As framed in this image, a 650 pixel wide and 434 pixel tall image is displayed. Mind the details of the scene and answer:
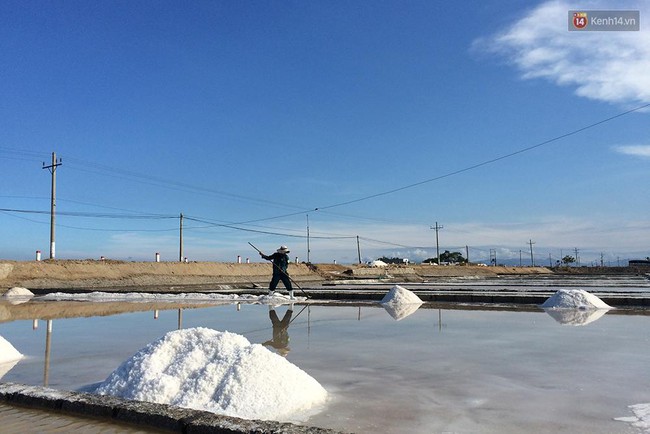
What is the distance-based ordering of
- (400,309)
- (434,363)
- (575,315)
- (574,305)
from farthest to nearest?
(400,309)
(574,305)
(575,315)
(434,363)

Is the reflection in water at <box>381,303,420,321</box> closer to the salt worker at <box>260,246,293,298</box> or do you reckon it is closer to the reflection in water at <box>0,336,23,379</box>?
the salt worker at <box>260,246,293,298</box>

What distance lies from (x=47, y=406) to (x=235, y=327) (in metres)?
5.03

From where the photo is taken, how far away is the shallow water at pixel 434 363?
11.9 ft

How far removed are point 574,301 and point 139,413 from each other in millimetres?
11044

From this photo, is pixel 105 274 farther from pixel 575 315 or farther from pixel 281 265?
Result: pixel 575 315

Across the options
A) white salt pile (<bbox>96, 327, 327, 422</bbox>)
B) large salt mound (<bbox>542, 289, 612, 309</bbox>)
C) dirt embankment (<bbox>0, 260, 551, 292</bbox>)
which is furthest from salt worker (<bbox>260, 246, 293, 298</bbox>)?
white salt pile (<bbox>96, 327, 327, 422</bbox>)

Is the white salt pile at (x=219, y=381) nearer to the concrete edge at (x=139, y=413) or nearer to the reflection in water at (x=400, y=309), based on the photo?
the concrete edge at (x=139, y=413)

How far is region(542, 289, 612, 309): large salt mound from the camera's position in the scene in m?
11.7

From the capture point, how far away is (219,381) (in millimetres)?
3986

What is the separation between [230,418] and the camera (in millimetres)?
3195

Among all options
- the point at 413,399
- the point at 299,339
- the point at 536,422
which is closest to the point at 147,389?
the point at 413,399

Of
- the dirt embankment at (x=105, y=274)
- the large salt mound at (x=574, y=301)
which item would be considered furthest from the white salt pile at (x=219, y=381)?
the dirt embankment at (x=105, y=274)

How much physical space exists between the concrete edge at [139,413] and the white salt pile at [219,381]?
325 mm

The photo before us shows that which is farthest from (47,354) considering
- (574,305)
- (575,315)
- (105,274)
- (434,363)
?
(105,274)
